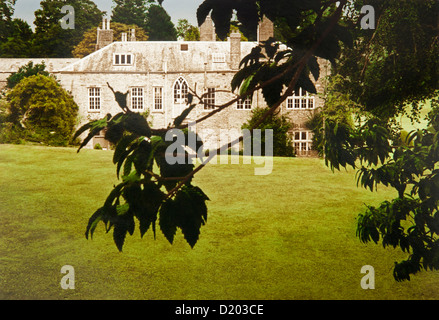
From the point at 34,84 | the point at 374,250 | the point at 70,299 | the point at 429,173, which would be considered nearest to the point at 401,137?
the point at 429,173

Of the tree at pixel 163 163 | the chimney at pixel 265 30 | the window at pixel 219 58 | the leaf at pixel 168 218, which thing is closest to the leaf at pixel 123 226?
the tree at pixel 163 163

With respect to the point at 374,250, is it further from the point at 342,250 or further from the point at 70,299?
the point at 70,299

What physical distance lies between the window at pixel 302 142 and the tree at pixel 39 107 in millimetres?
1683

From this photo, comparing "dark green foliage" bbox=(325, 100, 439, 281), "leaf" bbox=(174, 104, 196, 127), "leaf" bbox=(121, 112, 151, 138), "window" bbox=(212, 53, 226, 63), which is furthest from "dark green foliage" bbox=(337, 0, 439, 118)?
"leaf" bbox=(121, 112, 151, 138)

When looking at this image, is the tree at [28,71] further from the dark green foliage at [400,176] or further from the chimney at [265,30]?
the dark green foliage at [400,176]

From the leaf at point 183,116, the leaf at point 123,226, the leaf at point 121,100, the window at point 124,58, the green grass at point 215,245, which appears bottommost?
the green grass at point 215,245

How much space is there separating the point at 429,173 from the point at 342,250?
1.18 metres

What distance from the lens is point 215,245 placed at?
12.3 feet

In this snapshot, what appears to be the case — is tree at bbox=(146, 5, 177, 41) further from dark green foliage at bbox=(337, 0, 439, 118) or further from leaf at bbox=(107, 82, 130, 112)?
leaf at bbox=(107, 82, 130, 112)

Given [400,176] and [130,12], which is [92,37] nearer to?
[130,12]

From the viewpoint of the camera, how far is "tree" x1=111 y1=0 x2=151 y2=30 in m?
2.76

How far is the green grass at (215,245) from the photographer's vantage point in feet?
10.8

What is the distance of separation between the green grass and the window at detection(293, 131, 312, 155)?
10 centimetres

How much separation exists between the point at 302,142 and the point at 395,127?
656mm
